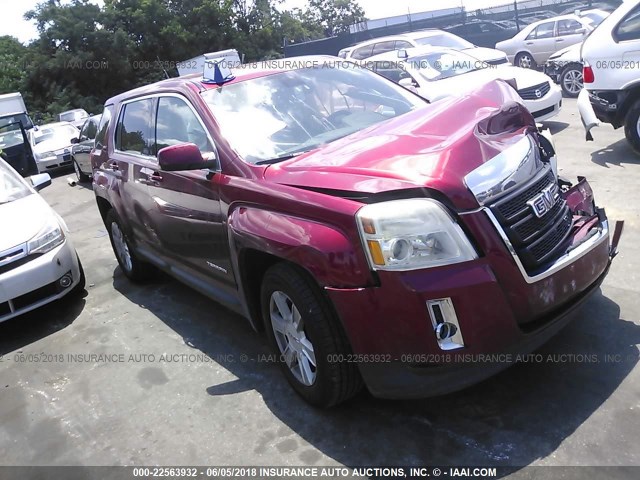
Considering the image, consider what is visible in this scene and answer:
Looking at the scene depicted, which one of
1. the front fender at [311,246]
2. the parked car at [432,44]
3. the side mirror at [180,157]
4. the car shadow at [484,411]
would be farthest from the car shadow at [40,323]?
the parked car at [432,44]

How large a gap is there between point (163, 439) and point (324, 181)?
67.4 inches

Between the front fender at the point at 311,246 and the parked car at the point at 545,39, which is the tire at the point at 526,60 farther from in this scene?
the front fender at the point at 311,246

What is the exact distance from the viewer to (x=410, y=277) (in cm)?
257

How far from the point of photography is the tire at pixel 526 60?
53.2 ft

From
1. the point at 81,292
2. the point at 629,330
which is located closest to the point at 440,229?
the point at 629,330

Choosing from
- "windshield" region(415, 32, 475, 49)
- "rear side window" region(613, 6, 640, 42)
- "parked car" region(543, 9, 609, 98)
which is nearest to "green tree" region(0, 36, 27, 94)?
"windshield" region(415, 32, 475, 49)

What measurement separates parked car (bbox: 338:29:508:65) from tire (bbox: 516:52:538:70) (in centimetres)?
342

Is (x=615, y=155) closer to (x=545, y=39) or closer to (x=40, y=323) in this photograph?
(x=40, y=323)

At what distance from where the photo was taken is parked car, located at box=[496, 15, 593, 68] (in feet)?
48.9

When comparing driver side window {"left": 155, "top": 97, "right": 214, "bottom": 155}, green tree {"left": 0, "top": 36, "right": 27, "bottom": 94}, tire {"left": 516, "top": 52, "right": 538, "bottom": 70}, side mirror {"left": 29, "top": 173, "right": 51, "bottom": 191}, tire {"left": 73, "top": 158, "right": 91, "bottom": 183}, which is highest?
green tree {"left": 0, "top": 36, "right": 27, "bottom": 94}

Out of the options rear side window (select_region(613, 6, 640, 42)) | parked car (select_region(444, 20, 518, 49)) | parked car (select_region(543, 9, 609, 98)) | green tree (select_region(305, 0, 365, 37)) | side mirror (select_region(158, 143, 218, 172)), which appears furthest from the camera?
green tree (select_region(305, 0, 365, 37))

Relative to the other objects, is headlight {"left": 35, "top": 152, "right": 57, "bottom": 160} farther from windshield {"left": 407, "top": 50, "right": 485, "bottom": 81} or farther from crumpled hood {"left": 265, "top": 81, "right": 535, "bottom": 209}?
crumpled hood {"left": 265, "top": 81, "right": 535, "bottom": 209}

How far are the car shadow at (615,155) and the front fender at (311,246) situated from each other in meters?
5.14

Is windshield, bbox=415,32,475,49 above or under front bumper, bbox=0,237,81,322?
above
